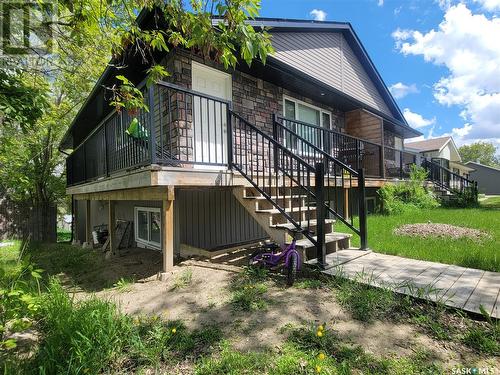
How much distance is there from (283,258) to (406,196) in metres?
7.14

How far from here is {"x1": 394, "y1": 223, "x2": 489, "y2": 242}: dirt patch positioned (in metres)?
5.13

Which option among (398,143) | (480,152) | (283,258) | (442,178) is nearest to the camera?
(283,258)

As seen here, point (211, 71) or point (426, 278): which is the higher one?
point (211, 71)

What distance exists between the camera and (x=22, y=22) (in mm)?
4262

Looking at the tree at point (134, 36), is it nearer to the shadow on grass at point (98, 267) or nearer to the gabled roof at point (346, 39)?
the gabled roof at point (346, 39)

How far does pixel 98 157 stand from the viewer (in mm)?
6957

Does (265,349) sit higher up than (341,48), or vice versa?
(341,48)

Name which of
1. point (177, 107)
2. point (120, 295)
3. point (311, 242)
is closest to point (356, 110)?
point (177, 107)

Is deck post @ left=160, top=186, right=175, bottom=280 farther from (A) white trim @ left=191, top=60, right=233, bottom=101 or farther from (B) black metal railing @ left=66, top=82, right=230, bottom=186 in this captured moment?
(A) white trim @ left=191, top=60, right=233, bottom=101

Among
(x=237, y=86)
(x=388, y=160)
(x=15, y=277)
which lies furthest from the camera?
(x=388, y=160)

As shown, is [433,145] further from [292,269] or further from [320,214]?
[292,269]

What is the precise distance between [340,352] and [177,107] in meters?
4.82

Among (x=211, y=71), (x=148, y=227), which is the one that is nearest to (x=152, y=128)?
(x=211, y=71)

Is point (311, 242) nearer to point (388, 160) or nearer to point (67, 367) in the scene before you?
point (67, 367)
